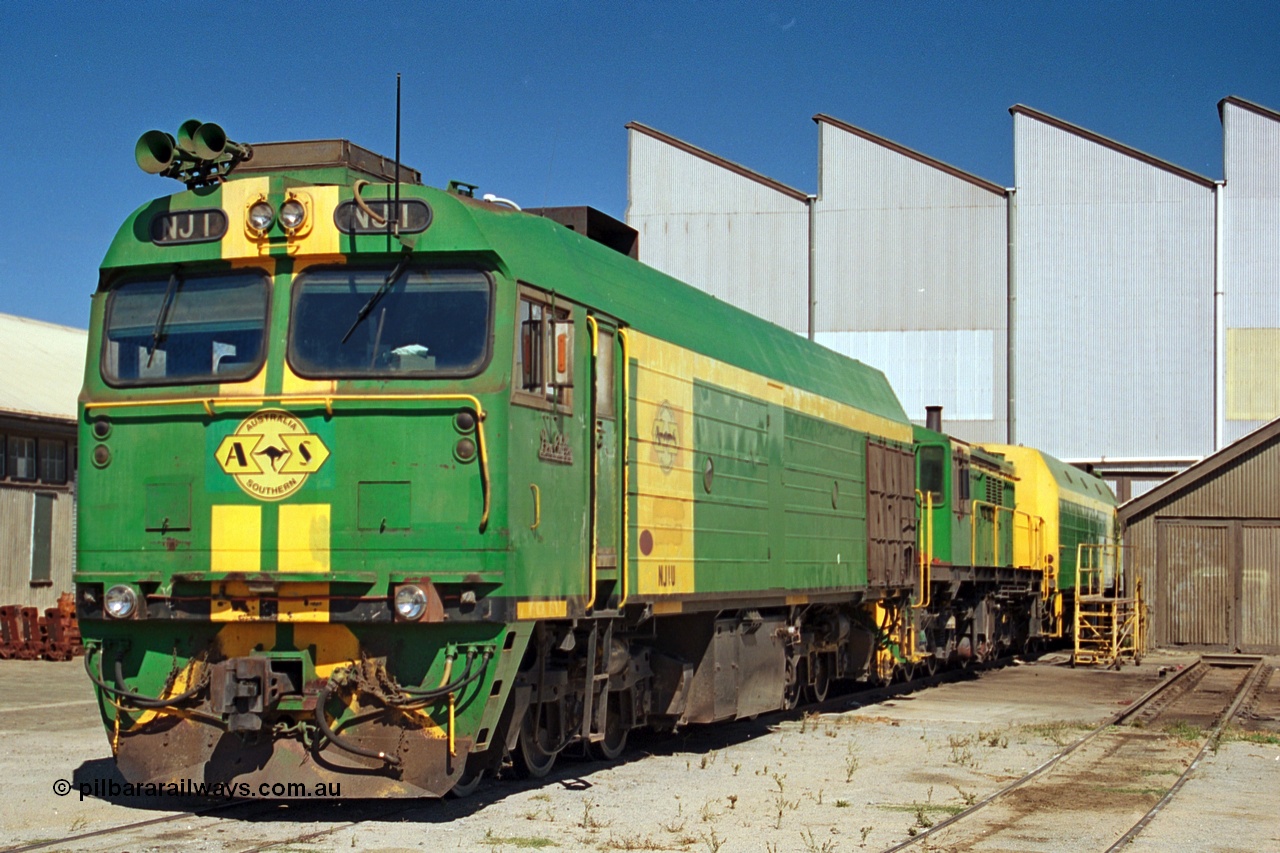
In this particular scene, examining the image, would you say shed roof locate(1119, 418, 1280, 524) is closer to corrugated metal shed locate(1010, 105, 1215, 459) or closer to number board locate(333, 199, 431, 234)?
corrugated metal shed locate(1010, 105, 1215, 459)

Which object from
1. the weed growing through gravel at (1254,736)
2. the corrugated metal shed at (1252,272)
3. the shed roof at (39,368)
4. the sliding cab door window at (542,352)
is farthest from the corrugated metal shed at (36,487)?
the corrugated metal shed at (1252,272)

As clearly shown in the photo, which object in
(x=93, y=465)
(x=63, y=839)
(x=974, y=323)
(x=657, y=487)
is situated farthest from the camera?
(x=974, y=323)

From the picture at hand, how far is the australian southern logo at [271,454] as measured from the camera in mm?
9094

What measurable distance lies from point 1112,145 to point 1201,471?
36.2ft

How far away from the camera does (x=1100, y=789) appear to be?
1156 centimetres

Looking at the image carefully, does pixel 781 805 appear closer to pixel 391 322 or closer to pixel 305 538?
pixel 305 538

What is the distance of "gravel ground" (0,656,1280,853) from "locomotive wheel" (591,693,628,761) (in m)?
0.15

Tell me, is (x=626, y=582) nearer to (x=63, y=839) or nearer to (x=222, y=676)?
(x=222, y=676)

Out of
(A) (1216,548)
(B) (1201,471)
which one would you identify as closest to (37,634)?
(B) (1201,471)

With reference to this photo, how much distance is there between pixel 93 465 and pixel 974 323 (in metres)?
34.2

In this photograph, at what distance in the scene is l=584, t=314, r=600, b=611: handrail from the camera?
10.3m

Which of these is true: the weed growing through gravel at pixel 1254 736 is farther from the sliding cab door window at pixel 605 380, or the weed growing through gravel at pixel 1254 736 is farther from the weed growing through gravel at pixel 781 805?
the sliding cab door window at pixel 605 380

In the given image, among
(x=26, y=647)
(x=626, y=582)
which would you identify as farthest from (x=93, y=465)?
(x=26, y=647)

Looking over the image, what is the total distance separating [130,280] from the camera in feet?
32.0
